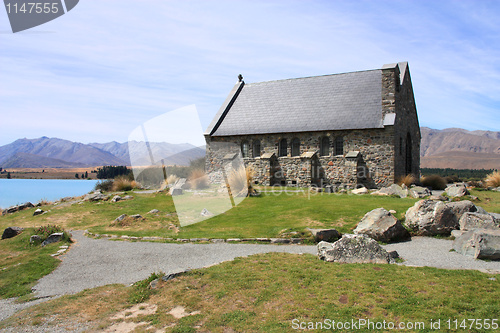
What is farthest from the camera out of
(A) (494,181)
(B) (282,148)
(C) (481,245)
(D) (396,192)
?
(B) (282,148)

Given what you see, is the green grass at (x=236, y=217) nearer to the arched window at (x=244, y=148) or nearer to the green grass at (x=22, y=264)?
the green grass at (x=22, y=264)

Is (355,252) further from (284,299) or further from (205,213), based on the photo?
(205,213)

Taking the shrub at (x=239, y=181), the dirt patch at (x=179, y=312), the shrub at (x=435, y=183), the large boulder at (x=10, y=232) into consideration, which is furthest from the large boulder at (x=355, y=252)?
the shrub at (x=435, y=183)

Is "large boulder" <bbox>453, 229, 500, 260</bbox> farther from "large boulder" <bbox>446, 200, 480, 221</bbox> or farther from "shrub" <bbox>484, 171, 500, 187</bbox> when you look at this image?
"shrub" <bbox>484, 171, 500, 187</bbox>

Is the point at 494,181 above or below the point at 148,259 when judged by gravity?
above

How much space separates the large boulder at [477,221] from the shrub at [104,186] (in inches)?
1136

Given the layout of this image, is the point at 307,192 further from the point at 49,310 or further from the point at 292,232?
the point at 49,310

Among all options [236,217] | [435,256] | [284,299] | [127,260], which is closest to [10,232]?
[127,260]

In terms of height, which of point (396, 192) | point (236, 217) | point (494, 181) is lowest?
point (236, 217)

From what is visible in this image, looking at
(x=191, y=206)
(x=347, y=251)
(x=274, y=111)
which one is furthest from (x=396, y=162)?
(x=347, y=251)

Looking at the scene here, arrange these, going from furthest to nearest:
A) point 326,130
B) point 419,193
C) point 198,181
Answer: point 198,181, point 326,130, point 419,193

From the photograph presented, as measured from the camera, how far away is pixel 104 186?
106ft

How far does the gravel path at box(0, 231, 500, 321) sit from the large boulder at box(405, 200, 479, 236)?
465 millimetres

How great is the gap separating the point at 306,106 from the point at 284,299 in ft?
77.6
